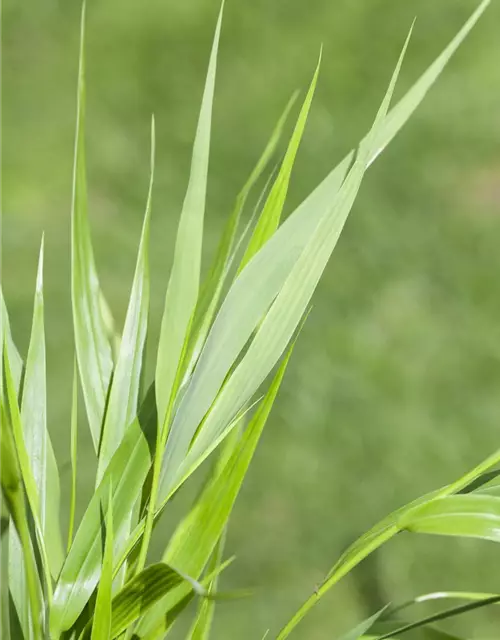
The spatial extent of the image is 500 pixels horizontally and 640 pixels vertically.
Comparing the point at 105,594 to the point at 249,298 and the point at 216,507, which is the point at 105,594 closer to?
the point at 216,507

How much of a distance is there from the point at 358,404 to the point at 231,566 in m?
0.35

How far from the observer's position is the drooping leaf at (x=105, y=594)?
0.41 metres

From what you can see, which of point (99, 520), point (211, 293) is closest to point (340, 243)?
point (211, 293)

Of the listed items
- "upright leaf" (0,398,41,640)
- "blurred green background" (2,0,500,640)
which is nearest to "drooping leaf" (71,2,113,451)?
"upright leaf" (0,398,41,640)

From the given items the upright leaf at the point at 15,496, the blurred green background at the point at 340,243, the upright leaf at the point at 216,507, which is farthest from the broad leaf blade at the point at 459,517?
the blurred green background at the point at 340,243

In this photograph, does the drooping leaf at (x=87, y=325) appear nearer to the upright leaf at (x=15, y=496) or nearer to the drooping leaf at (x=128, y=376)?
the drooping leaf at (x=128, y=376)

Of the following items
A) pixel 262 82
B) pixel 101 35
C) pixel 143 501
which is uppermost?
pixel 101 35

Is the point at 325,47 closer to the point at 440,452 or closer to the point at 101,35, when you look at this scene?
the point at 101,35

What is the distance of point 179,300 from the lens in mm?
490

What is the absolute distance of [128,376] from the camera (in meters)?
0.52

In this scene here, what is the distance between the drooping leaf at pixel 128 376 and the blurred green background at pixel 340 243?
1.79 ft

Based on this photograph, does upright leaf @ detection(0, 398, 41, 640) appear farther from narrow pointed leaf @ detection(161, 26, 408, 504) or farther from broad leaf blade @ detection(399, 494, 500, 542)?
broad leaf blade @ detection(399, 494, 500, 542)

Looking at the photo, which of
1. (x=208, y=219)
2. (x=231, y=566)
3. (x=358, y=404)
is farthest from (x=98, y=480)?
(x=208, y=219)

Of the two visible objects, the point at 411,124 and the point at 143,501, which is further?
the point at 411,124
